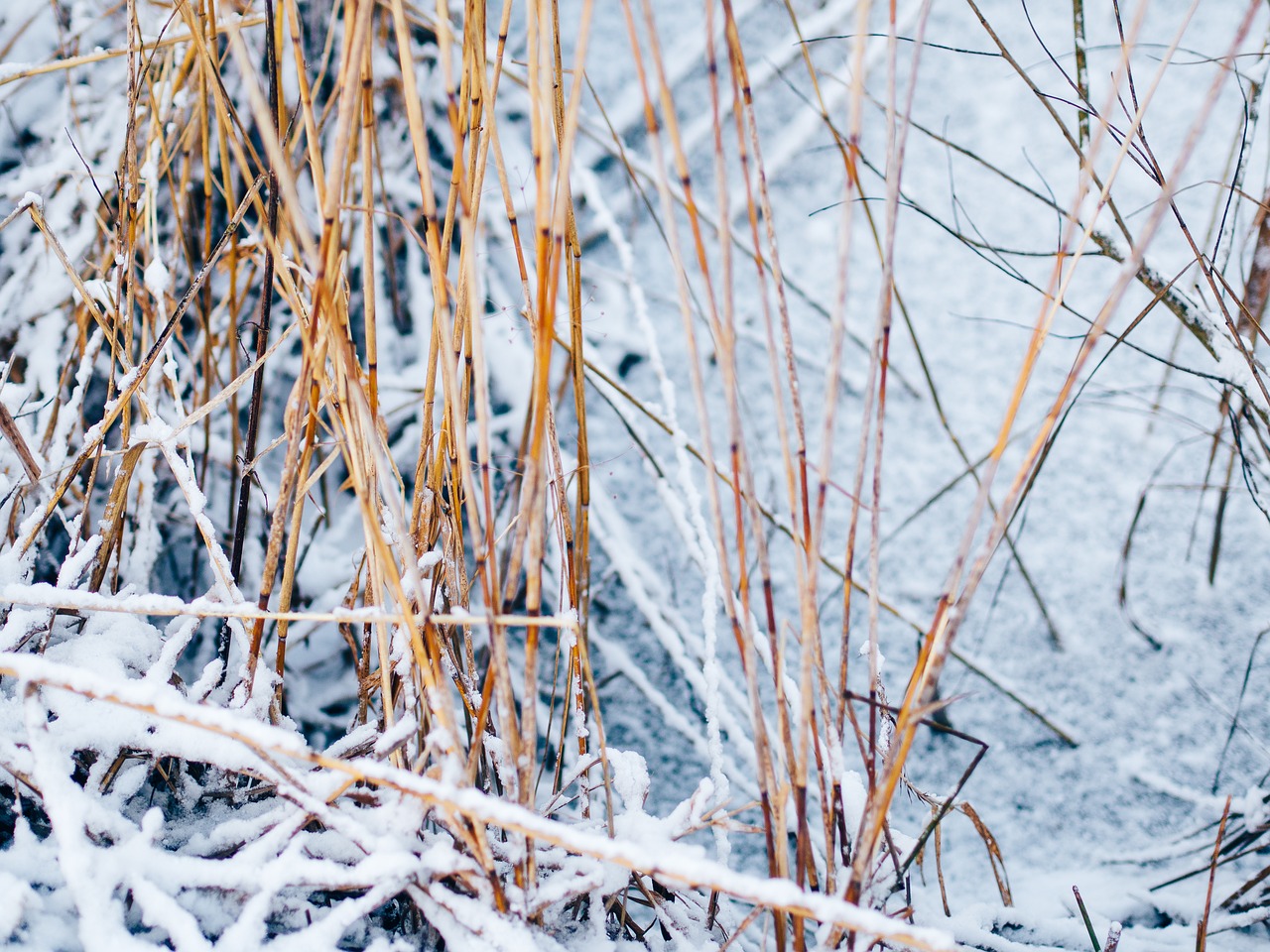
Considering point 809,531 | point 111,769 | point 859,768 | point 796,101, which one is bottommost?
point 859,768

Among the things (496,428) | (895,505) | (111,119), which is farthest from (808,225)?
(111,119)

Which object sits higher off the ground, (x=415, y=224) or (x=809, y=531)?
(x=415, y=224)

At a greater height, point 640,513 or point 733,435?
point 733,435

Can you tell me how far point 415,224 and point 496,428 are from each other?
0.29 meters

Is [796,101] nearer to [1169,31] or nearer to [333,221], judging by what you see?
[1169,31]

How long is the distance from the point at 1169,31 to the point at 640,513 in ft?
2.92

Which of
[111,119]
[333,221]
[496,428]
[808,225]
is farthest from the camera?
[808,225]

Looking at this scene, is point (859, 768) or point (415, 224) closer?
point (859, 768)

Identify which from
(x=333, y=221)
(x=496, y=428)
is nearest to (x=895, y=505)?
(x=496, y=428)

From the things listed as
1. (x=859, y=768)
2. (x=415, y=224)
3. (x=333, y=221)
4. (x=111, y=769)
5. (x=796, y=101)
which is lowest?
(x=859, y=768)

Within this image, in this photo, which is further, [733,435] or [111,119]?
[111,119]

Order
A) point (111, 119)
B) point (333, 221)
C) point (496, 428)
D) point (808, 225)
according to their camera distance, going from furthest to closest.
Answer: point (808, 225) < point (496, 428) < point (111, 119) < point (333, 221)

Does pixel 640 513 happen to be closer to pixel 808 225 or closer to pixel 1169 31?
pixel 808 225

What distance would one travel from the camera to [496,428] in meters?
0.88
